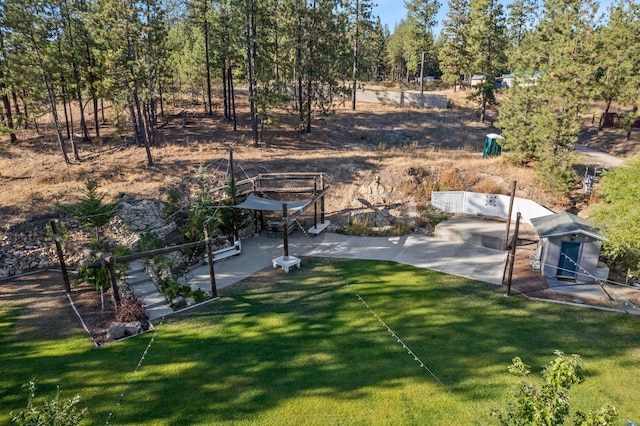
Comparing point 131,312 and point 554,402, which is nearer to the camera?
point 554,402

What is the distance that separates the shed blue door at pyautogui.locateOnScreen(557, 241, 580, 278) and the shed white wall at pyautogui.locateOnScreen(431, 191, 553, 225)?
16.5ft

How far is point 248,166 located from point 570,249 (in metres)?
17.0

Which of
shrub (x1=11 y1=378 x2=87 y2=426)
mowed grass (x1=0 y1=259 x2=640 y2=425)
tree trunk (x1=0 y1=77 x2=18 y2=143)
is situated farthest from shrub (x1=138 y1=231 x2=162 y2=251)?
tree trunk (x1=0 y1=77 x2=18 y2=143)

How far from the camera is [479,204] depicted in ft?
68.1

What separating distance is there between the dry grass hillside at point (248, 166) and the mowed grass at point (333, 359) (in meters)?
8.29

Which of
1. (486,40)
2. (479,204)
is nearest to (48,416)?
(479,204)

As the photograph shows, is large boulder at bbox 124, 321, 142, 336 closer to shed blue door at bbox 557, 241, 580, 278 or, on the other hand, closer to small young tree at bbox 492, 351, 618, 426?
small young tree at bbox 492, 351, 618, 426

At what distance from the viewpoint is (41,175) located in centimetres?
2097

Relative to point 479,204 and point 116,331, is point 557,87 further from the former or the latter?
point 116,331

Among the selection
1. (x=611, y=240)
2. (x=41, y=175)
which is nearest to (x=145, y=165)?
(x=41, y=175)

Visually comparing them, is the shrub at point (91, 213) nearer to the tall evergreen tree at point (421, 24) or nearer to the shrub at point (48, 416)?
the shrub at point (48, 416)

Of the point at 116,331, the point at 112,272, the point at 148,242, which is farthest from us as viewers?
the point at 148,242

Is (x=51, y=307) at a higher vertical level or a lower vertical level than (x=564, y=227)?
lower

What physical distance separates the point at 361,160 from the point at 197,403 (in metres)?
19.3
